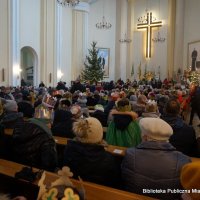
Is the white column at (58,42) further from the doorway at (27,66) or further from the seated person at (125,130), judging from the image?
the seated person at (125,130)

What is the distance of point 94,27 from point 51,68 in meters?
7.09

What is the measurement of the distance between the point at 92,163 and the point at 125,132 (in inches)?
62.7

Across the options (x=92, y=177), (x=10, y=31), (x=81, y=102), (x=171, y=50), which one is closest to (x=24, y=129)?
(x=92, y=177)

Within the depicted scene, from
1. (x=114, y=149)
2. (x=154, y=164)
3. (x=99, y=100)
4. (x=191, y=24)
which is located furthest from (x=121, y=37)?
(x=154, y=164)

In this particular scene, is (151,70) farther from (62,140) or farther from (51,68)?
(62,140)

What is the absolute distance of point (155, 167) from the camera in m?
2.60

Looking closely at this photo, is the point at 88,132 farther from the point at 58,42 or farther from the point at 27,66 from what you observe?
the point at 27,66

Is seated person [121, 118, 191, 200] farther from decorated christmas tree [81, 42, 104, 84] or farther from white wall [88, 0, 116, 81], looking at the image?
white wall [88, 0, 116, 81]

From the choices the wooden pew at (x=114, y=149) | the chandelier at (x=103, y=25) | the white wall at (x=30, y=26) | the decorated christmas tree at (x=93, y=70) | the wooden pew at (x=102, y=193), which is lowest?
the wooden pew at (x=102, y=193)

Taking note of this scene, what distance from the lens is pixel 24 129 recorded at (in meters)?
3.42

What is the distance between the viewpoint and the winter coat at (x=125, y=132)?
428cm

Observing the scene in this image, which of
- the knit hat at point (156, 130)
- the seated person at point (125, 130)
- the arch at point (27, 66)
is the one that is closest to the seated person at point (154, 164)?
the knit hat at point (156, 130)

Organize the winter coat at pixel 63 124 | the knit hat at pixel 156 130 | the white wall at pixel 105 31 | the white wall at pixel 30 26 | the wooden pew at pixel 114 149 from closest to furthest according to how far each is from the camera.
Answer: the knit hat at pixel 156 130 < the wooden pew at pixel 114 149 < the winter coat at pixel 63 124 < the white wall at pixel 30 26 < the white wall at pixel 105 31

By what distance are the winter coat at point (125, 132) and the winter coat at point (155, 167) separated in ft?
5.04
